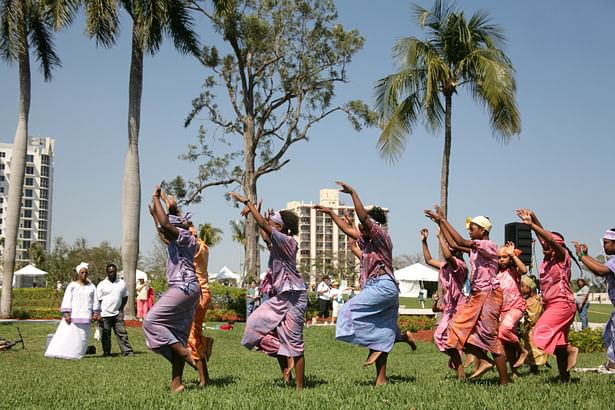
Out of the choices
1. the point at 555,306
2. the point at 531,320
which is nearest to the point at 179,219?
the point at 555,306

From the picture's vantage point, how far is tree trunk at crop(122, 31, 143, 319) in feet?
80.8

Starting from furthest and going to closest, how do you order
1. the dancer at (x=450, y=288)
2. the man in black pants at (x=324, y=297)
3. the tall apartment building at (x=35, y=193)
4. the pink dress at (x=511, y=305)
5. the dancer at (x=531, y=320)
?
the tall apartment building at (x=35, y=193) < the man in black pants at (x=324, y=297) < the dancer at (x=531, y=320) < the dancer at (x=450, y=288) < the pink dress at (x=511, y=305)

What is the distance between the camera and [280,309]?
8.72 meters

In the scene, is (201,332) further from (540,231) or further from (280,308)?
(540,231)

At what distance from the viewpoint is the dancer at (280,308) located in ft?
28.0

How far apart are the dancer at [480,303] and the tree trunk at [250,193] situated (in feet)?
78.2

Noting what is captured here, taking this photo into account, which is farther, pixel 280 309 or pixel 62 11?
pixel 62 11

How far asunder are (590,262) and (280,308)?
3.48 meters

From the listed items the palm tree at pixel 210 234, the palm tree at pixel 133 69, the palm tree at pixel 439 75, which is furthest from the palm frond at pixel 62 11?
the palm tree at pixel 210 234

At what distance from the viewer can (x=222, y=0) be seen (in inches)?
1032

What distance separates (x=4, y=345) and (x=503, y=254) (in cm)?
1026

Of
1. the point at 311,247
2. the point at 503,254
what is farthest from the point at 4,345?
the point at 311,247

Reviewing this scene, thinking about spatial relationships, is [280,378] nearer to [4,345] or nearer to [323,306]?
[4,345]

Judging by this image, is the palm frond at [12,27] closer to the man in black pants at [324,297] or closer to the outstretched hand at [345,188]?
the man in black pants at [324,297]
